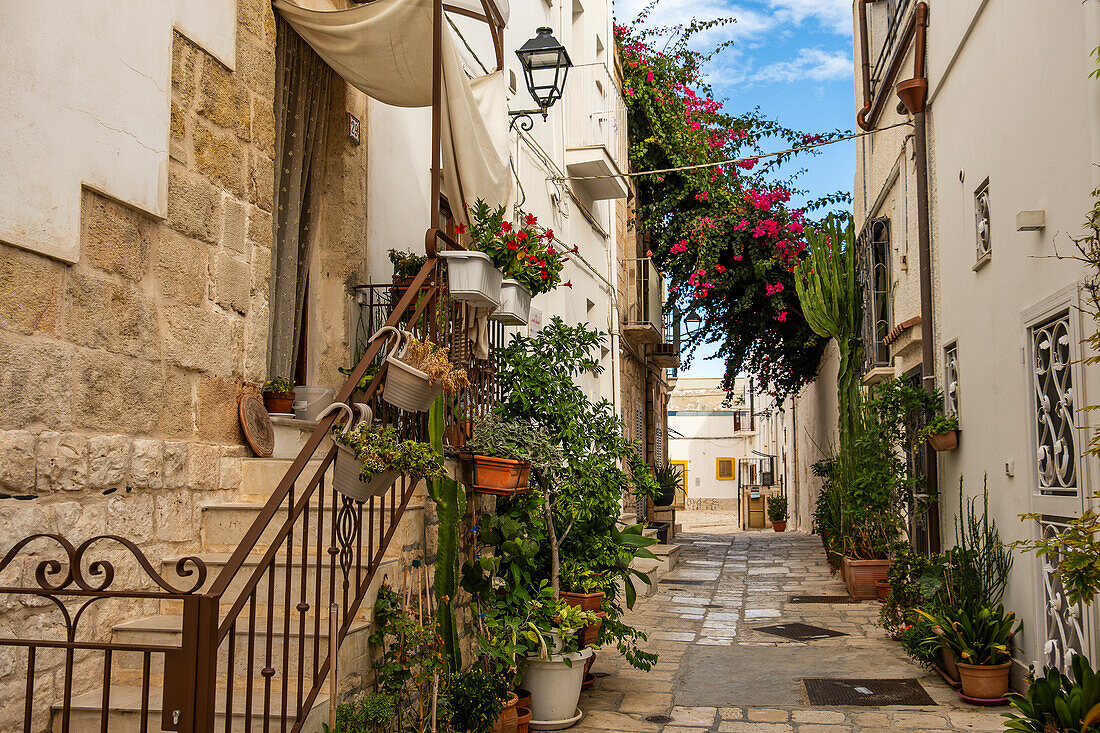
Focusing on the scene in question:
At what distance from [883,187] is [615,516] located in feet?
20.2

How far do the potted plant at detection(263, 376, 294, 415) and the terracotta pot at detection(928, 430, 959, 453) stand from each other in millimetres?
4812

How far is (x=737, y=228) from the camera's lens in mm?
14977

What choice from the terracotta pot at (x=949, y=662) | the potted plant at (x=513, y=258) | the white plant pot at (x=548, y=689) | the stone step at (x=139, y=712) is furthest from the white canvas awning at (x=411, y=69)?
the terracotta pot at (x=949, y=662)

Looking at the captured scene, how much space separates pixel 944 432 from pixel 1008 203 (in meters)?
2.13

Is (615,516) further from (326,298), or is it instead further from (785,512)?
(785,512)

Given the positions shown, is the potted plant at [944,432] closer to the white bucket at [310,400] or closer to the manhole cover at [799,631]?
the manhole cover at [799,631]

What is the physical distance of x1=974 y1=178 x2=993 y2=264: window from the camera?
615cm

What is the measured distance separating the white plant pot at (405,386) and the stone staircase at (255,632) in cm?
60

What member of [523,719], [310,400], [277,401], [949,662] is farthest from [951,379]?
[277,401]

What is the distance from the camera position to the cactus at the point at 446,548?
3990mm

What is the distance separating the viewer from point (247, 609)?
12.9 ft

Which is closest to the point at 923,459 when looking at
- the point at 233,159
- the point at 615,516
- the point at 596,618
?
the point at 615,516

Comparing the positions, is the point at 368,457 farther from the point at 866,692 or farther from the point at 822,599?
the point at 822,599

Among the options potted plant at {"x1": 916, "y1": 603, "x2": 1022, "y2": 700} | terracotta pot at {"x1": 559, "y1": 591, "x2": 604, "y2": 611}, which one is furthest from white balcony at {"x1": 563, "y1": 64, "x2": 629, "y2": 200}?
potted plant at {"x1": 916, "y1": 603, "x2": 1022, "y2": 700}
